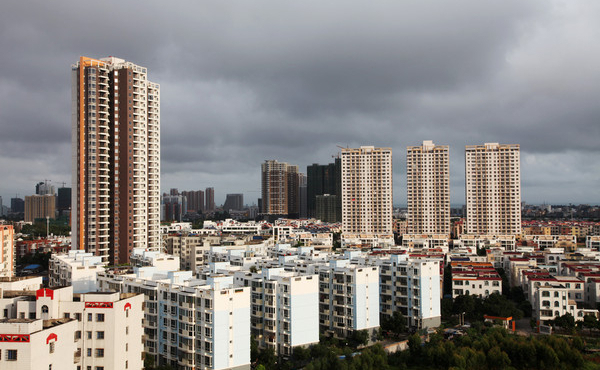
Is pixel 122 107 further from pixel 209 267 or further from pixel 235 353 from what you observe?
pixel 235 353

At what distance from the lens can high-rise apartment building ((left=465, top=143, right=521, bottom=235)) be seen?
6538cm

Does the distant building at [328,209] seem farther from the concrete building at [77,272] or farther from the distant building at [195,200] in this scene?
the concrete building at [77,272]

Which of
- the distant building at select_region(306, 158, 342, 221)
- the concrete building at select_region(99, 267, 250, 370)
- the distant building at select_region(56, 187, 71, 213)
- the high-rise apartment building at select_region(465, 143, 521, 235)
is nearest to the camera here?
the concrete building at select_region(99, 267, 250, 370)

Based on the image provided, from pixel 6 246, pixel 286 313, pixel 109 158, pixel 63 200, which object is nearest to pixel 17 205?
pixel 63 200

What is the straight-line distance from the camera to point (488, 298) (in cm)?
3103

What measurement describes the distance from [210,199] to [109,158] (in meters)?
132

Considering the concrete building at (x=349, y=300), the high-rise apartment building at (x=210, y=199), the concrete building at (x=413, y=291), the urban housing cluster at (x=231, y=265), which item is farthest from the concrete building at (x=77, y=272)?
the high-rise apartment building at (x=210, y=199)

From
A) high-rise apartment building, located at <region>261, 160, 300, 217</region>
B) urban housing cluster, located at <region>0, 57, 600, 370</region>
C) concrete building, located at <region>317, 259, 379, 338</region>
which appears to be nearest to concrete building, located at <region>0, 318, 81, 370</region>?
urban housing cluster, located at <region>0, 57, 600, 370</region>

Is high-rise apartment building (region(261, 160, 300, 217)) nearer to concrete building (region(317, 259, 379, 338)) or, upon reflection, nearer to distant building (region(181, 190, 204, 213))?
distant building (region(181, 190, 204, 213))

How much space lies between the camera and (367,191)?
7000 centimetres

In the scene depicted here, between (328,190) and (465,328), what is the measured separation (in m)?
102

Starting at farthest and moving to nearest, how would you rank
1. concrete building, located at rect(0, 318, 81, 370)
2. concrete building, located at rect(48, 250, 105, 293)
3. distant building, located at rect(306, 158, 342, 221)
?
distant building, located at rect(306, 158, 342, 221) < concrete building, located at rect(48, 250, 105, 293) < concrete building, located at rect(0, 318, 81, 370)

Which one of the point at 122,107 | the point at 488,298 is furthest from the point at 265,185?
the point at 488,298

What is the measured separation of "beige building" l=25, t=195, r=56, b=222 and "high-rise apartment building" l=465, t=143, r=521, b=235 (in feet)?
273
